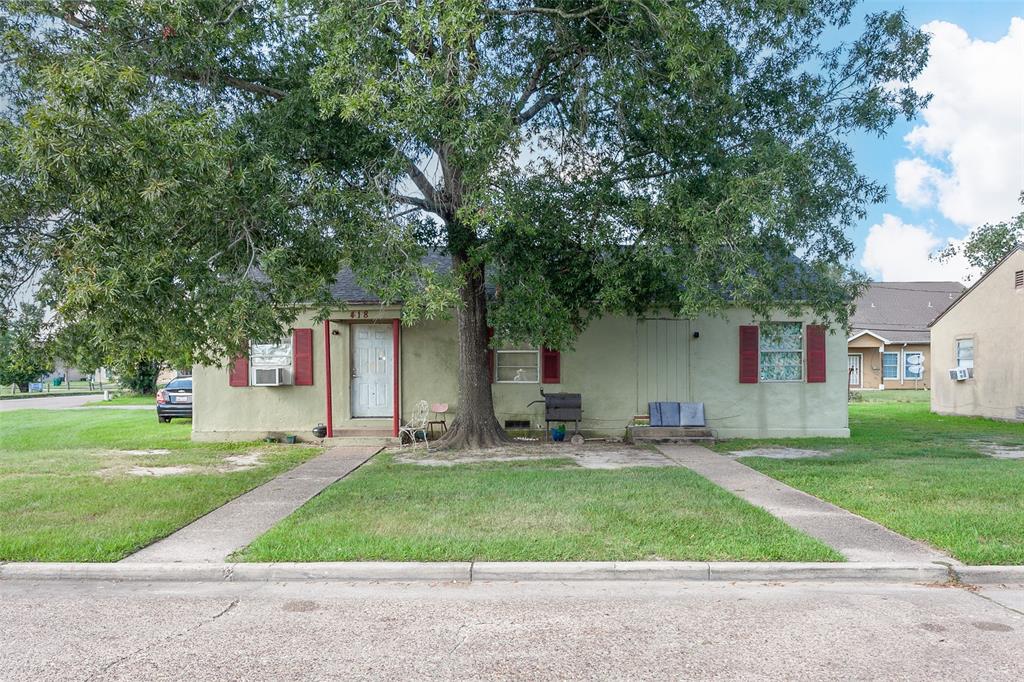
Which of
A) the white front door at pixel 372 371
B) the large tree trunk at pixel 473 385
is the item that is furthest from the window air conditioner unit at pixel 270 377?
the large tree trunk at pixel 473 385

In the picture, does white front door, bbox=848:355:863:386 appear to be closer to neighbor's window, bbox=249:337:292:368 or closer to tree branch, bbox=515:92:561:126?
tree branch, bbox=515:92:561:126

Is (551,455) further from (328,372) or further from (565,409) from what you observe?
(328,372)

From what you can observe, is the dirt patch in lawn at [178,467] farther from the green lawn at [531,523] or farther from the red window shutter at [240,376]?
the green lawn at [531,523]

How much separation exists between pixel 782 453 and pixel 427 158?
24.8ft

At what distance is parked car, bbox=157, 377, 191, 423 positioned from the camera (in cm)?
1792

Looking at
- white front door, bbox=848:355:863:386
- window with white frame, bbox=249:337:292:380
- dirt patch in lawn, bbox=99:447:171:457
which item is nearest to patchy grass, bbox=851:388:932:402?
white front door, bbox=848:355:863:386

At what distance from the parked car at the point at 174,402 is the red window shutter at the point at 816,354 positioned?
1479 cm

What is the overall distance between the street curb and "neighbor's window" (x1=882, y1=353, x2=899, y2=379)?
30.7 m

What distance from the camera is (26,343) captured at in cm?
788

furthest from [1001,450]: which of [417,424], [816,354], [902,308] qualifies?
[902,308]

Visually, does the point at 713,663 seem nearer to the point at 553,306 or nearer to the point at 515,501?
the point at 515,501

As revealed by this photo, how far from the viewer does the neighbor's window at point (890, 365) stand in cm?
3291

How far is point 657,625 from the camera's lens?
4438 millimetres

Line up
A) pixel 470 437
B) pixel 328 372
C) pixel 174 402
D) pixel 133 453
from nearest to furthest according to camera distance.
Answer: pixel 133 453
pixel 470 437
pixel 328 372
pixel 174 402
